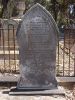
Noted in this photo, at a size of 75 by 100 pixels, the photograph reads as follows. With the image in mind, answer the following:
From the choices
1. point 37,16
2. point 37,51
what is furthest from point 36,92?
point 37,16

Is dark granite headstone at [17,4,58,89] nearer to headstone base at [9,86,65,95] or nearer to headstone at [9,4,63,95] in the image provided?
headstone at [9,4,63,95]

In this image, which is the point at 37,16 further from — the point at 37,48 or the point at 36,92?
the point at 36,92

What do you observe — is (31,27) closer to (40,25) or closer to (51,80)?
(40,25)

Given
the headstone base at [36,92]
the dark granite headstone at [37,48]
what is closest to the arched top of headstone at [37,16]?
the dark granite headstone at [37,48]

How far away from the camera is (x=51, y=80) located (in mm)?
6684

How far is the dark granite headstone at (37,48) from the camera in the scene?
659 cm

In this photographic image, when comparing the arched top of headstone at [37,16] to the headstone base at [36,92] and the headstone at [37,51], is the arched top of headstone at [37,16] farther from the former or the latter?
the headstone base at [36,92]

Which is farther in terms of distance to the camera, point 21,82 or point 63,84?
point 63,84

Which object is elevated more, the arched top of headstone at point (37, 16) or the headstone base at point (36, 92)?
the arched top of headstone at point (37, 16)

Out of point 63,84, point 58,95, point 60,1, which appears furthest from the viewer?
point 60,1

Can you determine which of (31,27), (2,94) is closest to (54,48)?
(31,27)

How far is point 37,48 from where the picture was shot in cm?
666

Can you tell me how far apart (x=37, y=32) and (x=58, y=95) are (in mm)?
1264

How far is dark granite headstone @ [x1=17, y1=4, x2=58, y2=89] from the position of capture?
21.6 feet
